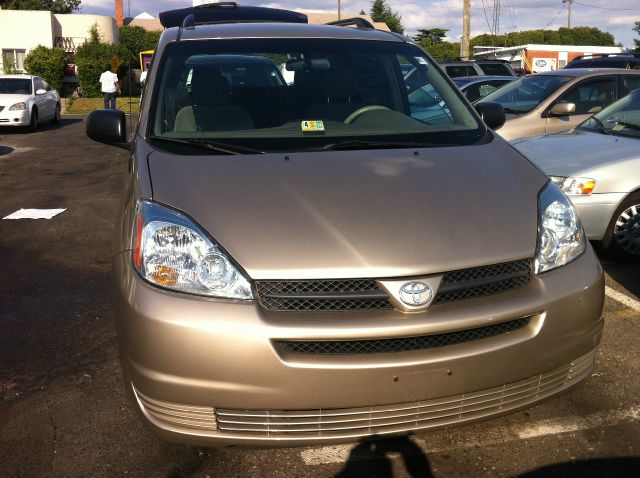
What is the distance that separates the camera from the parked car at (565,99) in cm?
914

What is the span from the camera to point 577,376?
2957mm

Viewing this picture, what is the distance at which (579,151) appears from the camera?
615 centimetres

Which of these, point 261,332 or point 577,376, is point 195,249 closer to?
point 261,332

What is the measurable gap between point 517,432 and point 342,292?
125 cm

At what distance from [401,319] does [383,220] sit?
1.43 feet

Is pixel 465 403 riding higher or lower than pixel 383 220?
lower

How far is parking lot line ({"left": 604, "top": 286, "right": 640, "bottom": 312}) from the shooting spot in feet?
16.2

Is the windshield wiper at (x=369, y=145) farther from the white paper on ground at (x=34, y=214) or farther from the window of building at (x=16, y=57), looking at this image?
the window of building at (x=16, y=57)

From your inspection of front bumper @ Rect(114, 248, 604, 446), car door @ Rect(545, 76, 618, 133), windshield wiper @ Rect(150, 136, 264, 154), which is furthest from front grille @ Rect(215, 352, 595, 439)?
car door @ Rect(545, 76, 618, 133)

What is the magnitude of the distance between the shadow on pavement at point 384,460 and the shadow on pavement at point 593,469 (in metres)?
0.40

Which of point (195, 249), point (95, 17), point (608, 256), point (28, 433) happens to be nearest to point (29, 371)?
point (28, 433)

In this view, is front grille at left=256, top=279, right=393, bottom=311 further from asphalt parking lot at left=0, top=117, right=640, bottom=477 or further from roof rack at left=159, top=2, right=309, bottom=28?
roof rack at left=159, top=2, right=309, bottom=28

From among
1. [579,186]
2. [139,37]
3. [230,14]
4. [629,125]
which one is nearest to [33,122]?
[230,14]

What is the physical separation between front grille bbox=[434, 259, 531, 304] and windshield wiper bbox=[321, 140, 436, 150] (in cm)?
94
